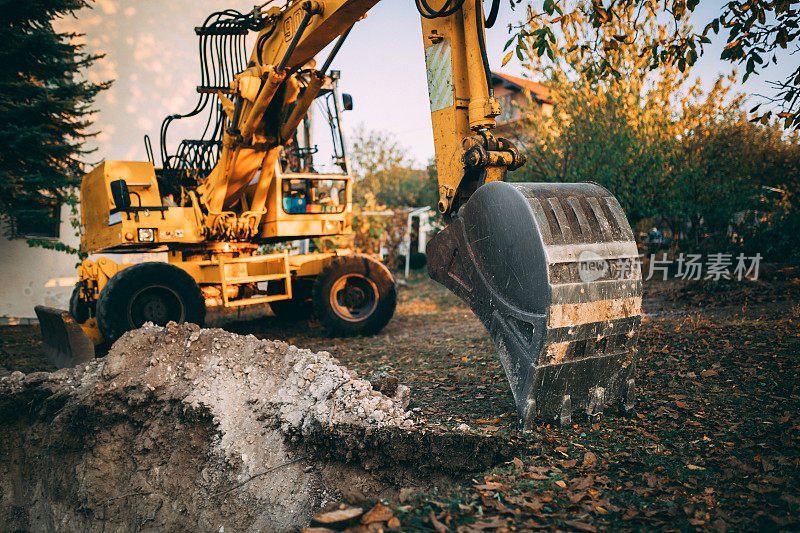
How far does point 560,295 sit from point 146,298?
541cm

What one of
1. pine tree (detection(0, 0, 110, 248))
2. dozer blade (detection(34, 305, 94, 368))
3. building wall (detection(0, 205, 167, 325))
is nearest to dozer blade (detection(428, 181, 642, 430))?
dozer blade (detection(34, 305, 94, 368))

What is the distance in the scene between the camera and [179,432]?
453 centimetres

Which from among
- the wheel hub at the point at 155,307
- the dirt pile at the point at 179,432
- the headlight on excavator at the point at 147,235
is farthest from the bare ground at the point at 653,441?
the headlight on excavator at the point at 147,235

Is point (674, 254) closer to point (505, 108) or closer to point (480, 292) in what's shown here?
point (480, 292)

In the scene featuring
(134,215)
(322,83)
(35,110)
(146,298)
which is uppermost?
(35,110)

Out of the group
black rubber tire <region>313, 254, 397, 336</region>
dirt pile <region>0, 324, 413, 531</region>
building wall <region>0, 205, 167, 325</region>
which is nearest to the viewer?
dirt pile <region>0, 324, 413, 531</region>

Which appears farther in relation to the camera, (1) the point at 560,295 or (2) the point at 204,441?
(2) the point at 204,441

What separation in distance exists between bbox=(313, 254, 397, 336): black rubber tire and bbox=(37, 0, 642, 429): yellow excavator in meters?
0.02

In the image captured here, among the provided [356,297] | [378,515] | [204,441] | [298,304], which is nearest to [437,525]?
[378,515]

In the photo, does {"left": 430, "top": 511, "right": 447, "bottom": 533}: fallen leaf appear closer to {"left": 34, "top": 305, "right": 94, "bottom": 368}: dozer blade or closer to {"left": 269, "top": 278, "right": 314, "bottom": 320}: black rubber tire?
{"left": 34, "top": 305, "right": 94, "bottom": 368}: dozer blade

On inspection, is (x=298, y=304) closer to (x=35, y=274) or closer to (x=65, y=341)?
(x=65, y=341)

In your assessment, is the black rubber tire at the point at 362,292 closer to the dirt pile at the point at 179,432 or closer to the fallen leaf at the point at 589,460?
the dirt pile at the point at 179,432

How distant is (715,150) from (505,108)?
14274 mm

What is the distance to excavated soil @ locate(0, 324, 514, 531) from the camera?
3.49 meters
